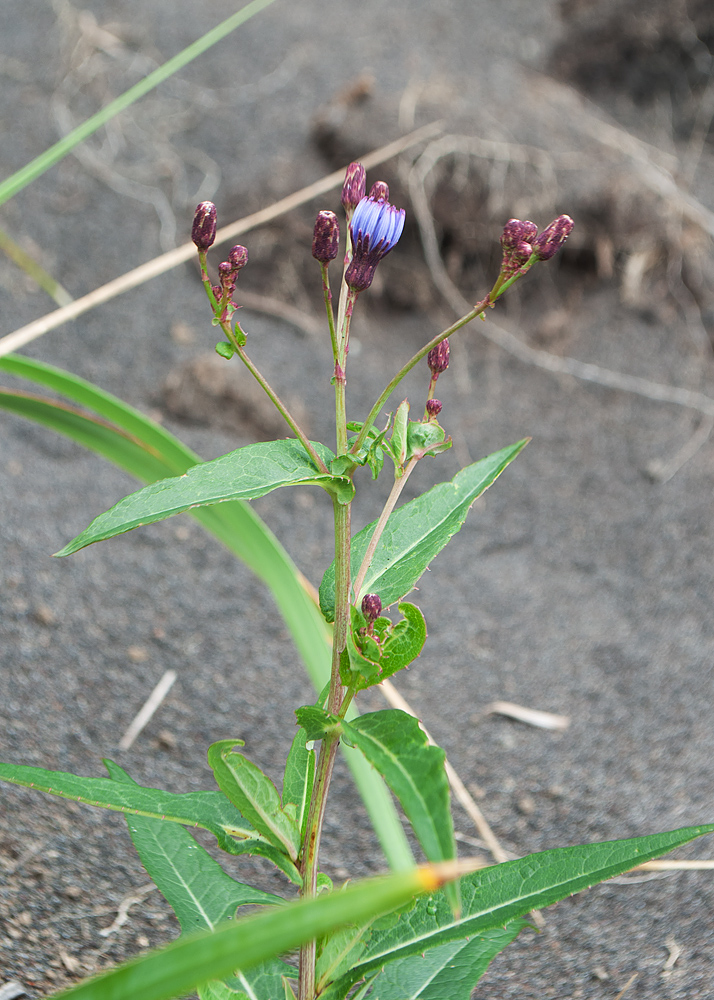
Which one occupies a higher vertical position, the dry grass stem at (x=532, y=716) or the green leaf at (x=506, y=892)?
the dry grass stem at (x=532, y=716)

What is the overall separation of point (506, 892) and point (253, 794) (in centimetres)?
17

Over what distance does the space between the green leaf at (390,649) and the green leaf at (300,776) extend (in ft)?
0.34

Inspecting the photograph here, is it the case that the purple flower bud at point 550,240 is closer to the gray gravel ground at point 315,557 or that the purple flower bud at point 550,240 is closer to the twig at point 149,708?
the gray gravel ground at point 315,557

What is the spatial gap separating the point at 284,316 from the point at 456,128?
71 centimetres

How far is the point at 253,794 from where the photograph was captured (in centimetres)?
51

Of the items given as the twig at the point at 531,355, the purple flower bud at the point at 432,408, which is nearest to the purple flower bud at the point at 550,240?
the purple flower bud at the point at 432,408

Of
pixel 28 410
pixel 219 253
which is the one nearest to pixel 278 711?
pixel 28 410

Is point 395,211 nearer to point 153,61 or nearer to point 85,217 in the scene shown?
point 85,217

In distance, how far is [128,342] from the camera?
1982 millimetres

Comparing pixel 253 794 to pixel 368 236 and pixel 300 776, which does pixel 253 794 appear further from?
pixel 368 236

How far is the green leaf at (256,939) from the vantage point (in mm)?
299

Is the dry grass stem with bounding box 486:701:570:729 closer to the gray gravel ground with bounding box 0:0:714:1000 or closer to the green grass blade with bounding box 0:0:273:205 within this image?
the gray gravel ground with bounding box 0:0:714:1000

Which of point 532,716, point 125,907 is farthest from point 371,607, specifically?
point 532,716

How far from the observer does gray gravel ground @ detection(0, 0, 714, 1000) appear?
859 mm
